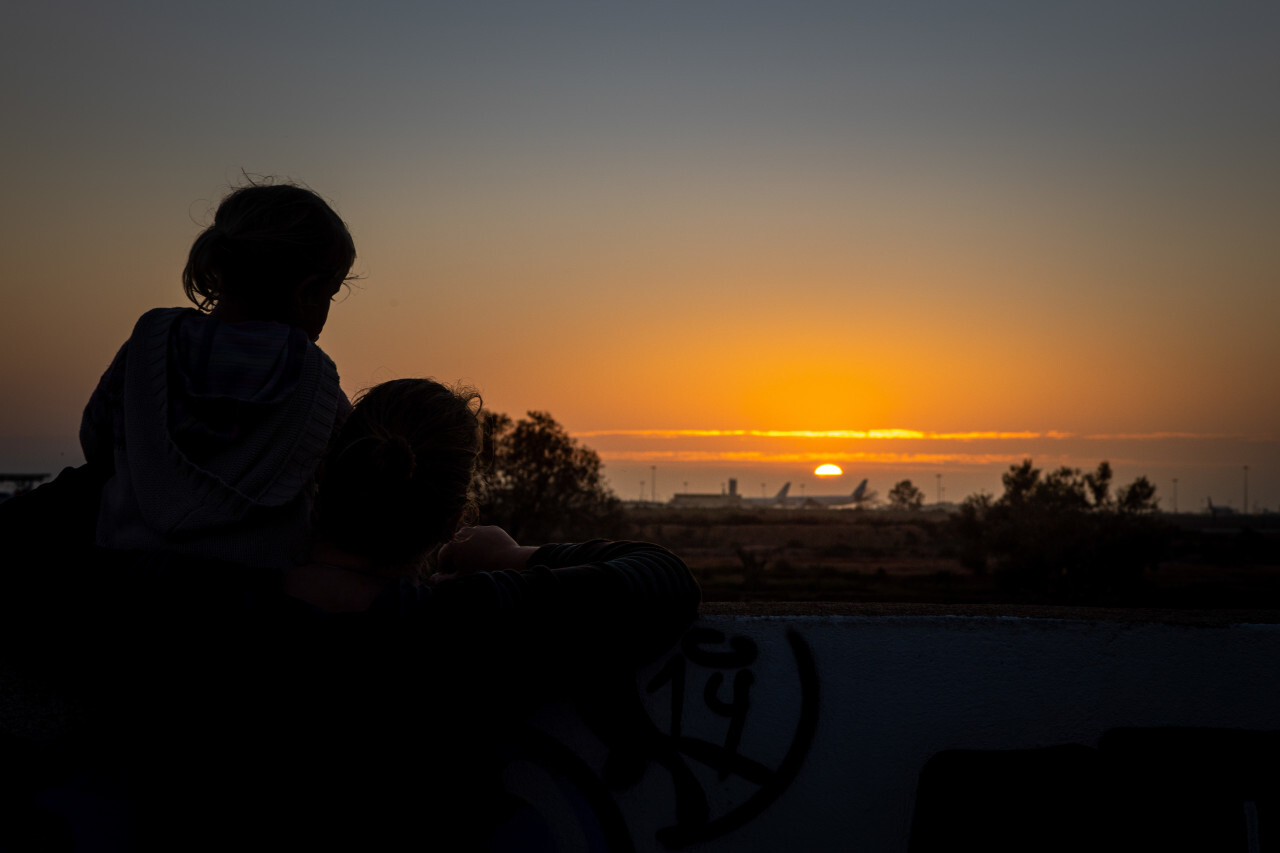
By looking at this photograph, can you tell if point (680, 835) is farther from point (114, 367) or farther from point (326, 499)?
point (114, 367)

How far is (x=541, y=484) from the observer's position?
20750 millimetres

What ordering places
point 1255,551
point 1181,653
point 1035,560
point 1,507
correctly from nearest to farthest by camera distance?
1. point 1,507
2. point 1181,653
3. point 1035,560
4. point 1255,551

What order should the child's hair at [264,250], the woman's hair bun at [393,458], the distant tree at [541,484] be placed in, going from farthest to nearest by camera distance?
1. the distant tree at [541,484]
2. the child's hair at [264,250]
3. the woman's hair bun at [393,458]

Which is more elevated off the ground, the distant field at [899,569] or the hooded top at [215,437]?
the hooded top at [215,437]

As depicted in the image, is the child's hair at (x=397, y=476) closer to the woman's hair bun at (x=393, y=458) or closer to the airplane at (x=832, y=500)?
the woman's hair bun at (x=393, y=458)

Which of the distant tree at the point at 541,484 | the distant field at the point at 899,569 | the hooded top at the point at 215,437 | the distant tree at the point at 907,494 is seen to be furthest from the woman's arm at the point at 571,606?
the distant tree at the point at 907,494

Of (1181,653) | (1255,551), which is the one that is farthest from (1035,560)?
(1181,653)

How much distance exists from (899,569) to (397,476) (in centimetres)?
3340

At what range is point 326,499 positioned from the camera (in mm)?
1532

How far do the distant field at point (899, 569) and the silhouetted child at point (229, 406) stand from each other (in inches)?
471

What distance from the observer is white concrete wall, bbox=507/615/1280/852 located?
75.5 inches

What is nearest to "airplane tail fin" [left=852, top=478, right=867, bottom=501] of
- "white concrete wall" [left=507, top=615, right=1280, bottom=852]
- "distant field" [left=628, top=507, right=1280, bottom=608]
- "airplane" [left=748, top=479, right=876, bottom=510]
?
→ "airplane" [left=748, top=479, right=876, bottom=510]

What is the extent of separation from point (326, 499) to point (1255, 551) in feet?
156

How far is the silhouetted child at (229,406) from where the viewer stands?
1537 mm
